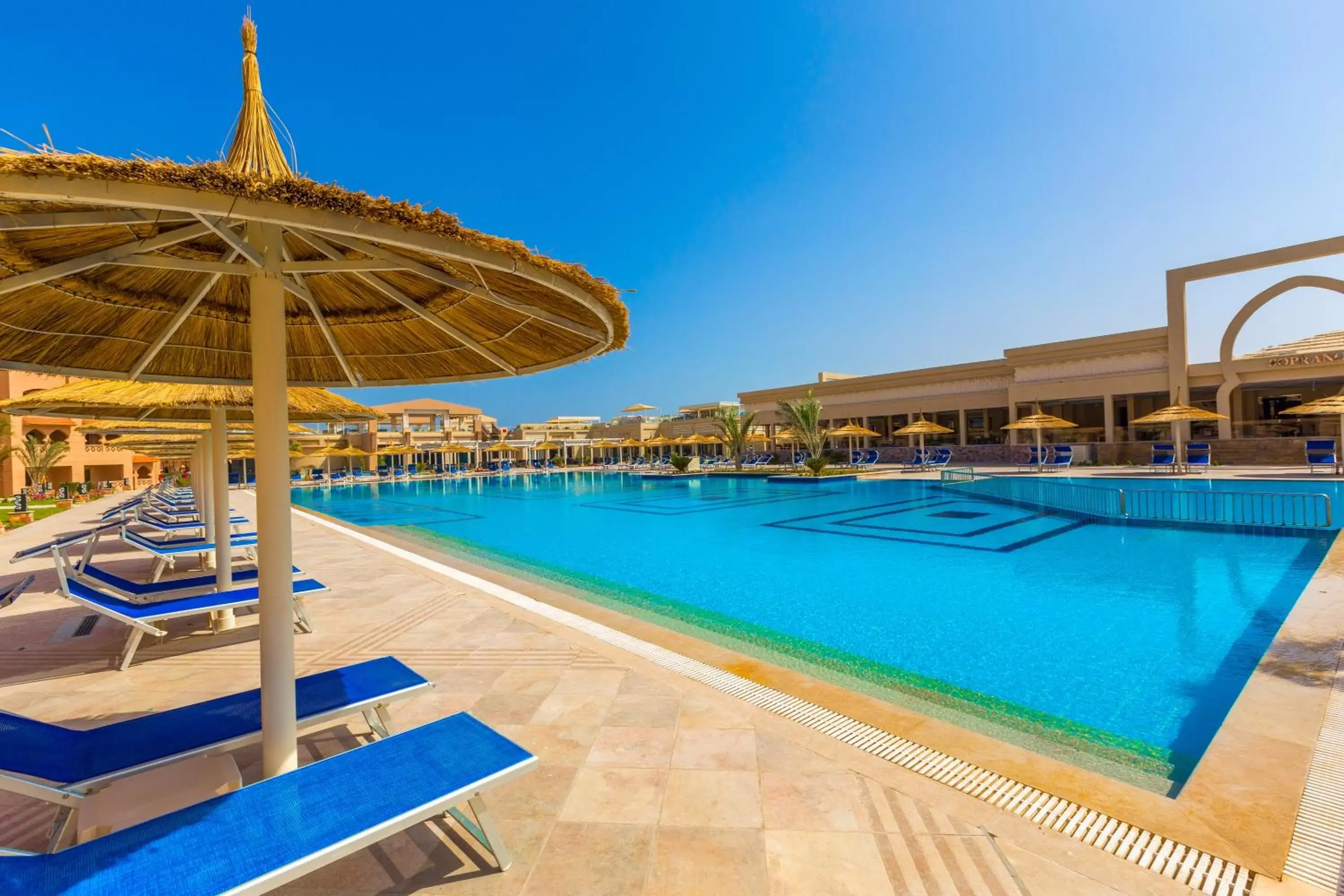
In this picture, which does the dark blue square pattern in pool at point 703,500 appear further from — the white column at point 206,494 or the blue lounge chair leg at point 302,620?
the blue lounge chair leg at point 302,620

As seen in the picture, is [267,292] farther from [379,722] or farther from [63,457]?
[63,457]

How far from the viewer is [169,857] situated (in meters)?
1.71

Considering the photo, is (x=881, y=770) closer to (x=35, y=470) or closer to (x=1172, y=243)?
(x=1172, y=243)

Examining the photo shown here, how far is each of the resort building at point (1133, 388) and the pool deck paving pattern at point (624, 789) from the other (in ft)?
77.2

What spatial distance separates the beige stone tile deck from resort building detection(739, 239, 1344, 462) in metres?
23.6

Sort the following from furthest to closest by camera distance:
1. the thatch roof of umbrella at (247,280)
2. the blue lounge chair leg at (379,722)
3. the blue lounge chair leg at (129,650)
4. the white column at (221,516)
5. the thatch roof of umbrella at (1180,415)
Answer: the thatch roof of umbrella at (1180,415), the white column at (221,516), the blue lounge chair leg at (129,650), the blue lounge chair leg at (379,722), the thatch roof of umbrella at (247,280)

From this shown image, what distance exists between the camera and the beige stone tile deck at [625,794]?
82.2 inches

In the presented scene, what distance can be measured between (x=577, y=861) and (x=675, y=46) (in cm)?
1968

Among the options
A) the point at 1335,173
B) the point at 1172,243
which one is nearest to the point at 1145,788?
the point at 1335,173

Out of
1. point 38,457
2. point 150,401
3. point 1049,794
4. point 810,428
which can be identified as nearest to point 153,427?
point 150,401

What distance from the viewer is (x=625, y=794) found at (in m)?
2.61

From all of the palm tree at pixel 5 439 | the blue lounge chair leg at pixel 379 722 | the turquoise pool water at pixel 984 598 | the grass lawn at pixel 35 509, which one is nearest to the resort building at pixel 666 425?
the turquoise pool water at pixel 984 598

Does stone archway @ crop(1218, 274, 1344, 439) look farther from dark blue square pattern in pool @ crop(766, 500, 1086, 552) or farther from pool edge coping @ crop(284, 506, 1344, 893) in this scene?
pool edge coping @ crop(284, 506, 1344, 893)

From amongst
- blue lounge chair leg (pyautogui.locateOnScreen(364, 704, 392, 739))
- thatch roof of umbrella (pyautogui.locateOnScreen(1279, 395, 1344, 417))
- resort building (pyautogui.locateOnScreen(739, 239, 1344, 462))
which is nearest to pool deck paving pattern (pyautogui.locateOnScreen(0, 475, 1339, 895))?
blue lounge chair leg (pyautogui.locateOnScreen(364, 704, 392, 739))
